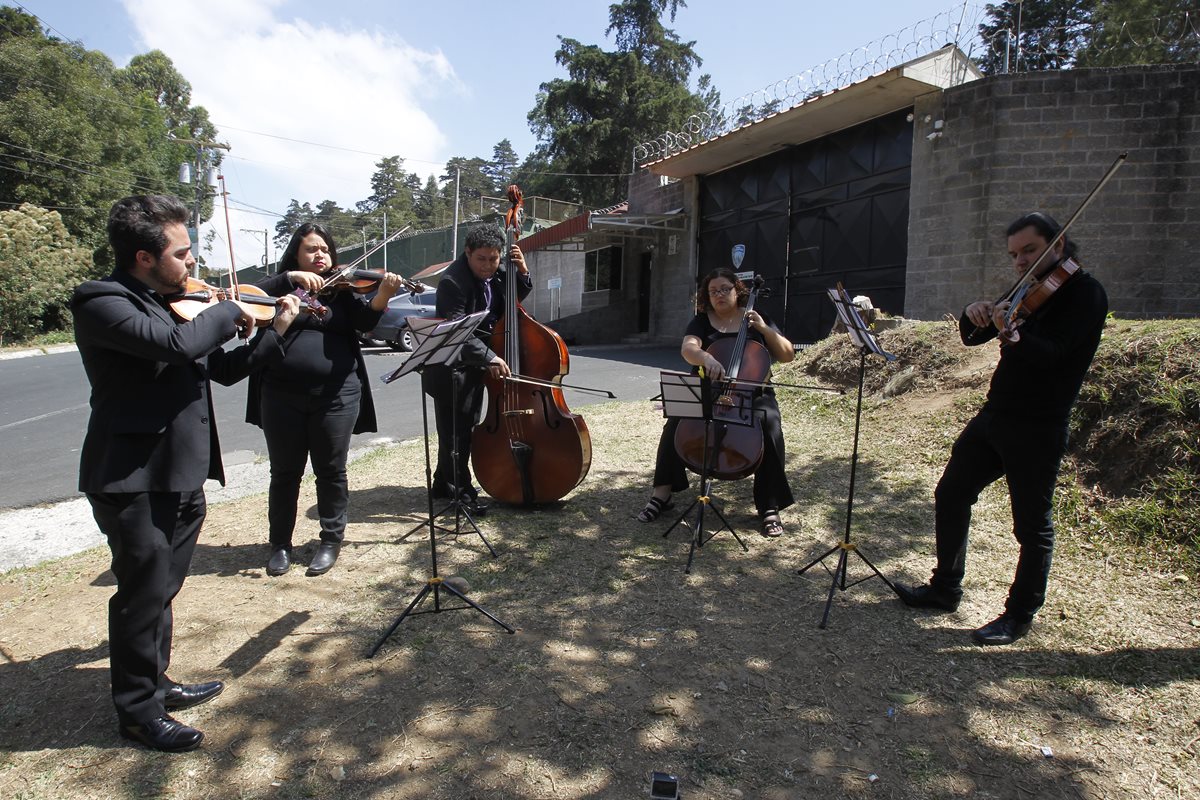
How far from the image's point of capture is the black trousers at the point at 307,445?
11.9ft

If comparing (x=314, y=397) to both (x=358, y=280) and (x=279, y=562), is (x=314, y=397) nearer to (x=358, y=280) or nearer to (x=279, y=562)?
(x=358, y=280)

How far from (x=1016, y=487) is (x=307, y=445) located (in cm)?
343

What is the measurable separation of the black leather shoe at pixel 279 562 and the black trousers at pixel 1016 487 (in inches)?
131

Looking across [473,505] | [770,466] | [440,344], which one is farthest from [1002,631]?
[473,505]

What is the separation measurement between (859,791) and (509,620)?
163cm

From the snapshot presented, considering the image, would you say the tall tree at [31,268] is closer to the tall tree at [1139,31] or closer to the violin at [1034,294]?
the violin at [1034,294]

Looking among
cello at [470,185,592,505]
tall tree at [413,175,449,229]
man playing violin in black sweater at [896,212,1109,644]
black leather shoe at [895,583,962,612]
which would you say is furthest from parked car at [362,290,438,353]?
tall tree at [413,175,449,229]

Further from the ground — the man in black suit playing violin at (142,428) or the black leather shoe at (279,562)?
the man in black suit playing violin at (142,428)

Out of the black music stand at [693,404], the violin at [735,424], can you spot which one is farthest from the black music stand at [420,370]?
the violin at [735,424]

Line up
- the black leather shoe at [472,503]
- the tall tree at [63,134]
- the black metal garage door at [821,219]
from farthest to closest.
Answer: the tall tree at [63,134]
the black metal garage door at [821,219]
the black leather shoe at [472,503]

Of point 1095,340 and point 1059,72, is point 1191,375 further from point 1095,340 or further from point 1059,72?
point 1059,72

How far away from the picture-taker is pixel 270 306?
9.77ft

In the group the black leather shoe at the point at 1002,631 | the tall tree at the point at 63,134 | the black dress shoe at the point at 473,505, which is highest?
the tall tree at the point at 63,134

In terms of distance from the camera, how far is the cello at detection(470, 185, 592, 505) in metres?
4.21
